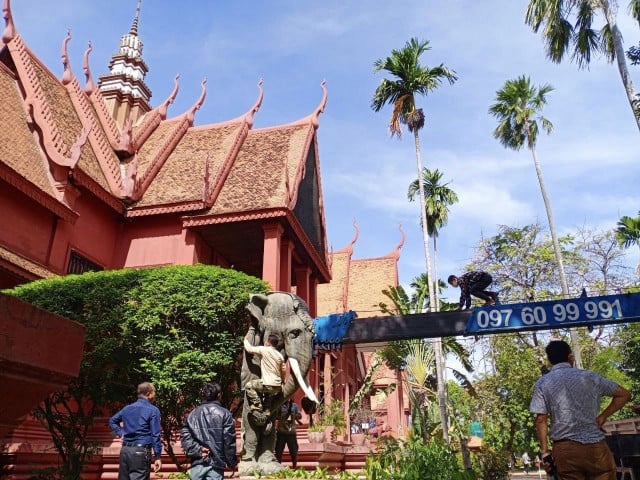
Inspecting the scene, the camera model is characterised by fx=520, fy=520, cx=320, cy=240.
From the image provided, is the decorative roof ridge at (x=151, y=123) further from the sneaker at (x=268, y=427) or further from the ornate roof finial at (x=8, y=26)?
the sneaker at (x=268, y=427)

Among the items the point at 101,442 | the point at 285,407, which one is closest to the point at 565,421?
the point at 285,407

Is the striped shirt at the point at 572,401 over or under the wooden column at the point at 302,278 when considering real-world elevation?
under

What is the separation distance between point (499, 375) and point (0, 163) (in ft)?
71.9

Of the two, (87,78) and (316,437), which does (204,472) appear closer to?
(316,437)

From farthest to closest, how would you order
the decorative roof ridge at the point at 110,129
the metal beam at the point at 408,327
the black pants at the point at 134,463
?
the decorative roof ridge at the point at 110,129, the metal beam at the point at 408,327, the black pants at the point at 134,463

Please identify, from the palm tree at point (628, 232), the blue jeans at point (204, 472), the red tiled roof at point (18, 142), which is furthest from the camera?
the palm tree at point (628, 232)

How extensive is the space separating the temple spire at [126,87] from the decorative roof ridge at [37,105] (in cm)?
827

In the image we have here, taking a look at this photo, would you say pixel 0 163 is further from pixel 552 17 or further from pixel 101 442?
pixel 552 17

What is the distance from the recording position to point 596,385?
10.9 feet

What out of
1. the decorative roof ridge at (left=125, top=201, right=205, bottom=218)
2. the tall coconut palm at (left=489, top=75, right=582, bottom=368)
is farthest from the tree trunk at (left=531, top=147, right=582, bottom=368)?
the decorative roof ridge at (left=125, top=201, right=205, bottom=218)

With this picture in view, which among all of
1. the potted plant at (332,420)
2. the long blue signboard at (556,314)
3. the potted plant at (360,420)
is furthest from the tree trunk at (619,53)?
the potted plant at (360,420)

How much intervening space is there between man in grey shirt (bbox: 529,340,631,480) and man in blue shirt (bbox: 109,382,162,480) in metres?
3.43

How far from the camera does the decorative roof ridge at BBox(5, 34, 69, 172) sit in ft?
41.4

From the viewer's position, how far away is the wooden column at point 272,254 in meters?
13.1
